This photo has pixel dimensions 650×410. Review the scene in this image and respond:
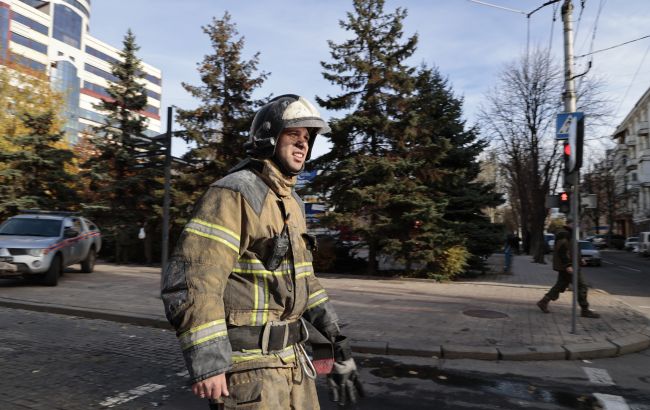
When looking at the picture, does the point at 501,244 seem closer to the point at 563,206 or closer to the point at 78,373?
the point at 563,206

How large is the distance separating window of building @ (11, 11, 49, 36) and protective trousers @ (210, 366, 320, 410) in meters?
69.1

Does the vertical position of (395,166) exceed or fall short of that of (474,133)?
it falls short

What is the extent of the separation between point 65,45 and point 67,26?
3.09 meters

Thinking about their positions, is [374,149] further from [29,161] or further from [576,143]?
[29,161]

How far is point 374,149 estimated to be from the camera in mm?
16453

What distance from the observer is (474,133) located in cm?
1833

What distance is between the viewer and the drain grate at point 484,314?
8625 mm

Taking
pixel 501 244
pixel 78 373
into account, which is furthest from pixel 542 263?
pixel 78 373

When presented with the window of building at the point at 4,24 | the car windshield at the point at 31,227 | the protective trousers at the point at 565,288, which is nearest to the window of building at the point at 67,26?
the window of building at the point at 4,24

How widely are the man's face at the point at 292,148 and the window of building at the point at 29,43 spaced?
67578mm

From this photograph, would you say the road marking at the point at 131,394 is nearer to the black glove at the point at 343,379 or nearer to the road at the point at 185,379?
the road at the point at 185,379

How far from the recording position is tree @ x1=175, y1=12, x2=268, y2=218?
18.3 metres

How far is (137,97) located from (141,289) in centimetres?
1204

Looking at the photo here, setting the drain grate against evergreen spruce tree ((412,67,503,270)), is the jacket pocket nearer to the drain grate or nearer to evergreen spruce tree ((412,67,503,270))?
the drain grate
